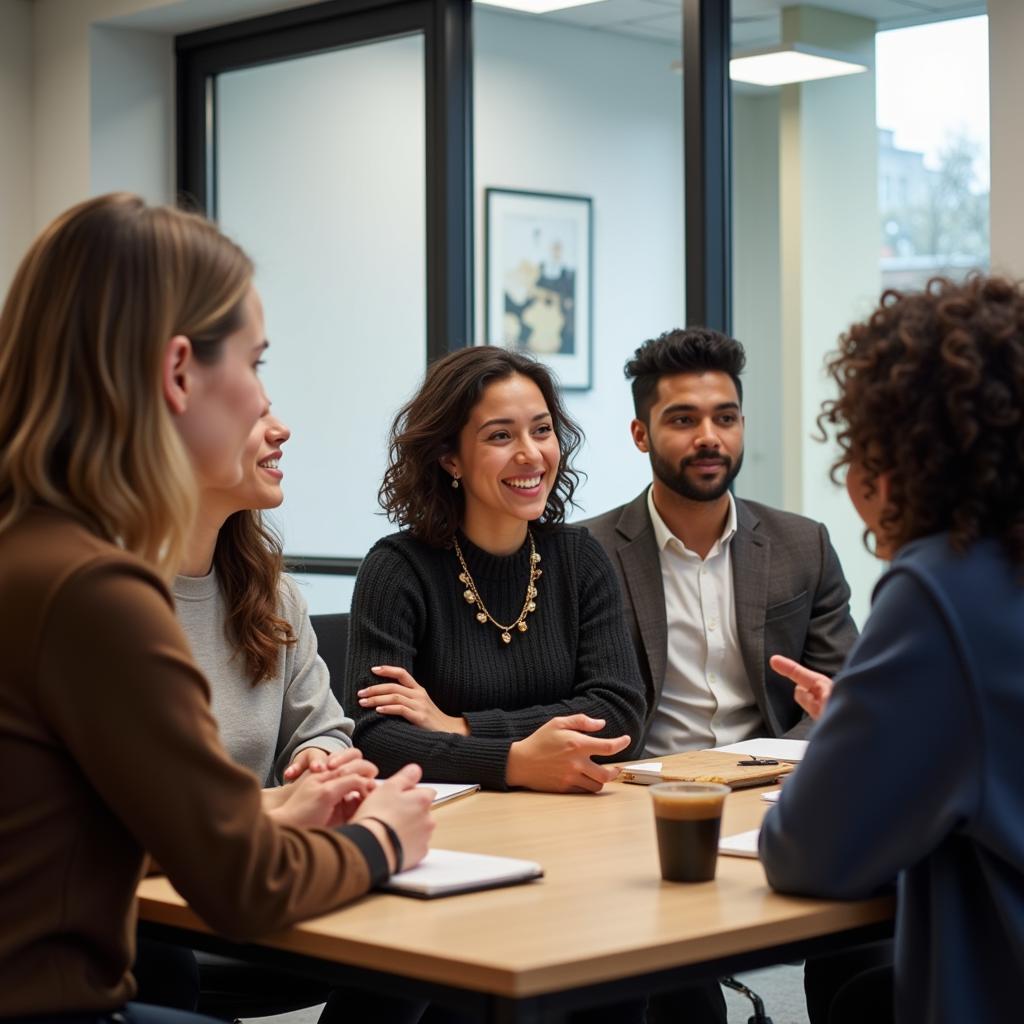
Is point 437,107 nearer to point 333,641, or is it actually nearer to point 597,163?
point 597,163

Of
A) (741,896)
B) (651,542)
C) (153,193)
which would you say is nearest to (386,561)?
(651,542)

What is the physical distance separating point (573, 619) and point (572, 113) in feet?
8.03

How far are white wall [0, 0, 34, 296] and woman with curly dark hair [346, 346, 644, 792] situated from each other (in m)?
2.97

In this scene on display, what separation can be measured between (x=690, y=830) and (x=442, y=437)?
4.36 feet

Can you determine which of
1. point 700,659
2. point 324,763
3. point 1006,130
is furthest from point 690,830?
point 1006,130

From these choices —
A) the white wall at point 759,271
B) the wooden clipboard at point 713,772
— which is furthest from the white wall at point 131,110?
the wooden clipboard at point 713,772

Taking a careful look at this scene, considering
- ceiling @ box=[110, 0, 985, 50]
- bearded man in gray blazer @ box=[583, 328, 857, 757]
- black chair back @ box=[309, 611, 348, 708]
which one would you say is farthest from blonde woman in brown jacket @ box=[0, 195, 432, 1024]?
ceiling @ box=[110, 0, 985, 50]

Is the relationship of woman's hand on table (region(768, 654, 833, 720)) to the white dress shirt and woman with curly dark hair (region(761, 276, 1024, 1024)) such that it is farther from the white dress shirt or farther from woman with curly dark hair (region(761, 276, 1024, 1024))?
the white dress shirt

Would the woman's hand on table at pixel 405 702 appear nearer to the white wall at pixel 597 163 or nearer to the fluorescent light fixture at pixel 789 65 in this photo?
the white wall at pixel 597 163

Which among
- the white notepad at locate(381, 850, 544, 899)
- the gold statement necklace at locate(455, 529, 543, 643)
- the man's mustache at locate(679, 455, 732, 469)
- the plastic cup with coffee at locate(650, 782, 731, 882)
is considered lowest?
the white notepad at locate(381, 850, 544, 899)

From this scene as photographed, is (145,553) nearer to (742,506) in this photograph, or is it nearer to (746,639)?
(746,639)

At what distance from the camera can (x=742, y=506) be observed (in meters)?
3.29

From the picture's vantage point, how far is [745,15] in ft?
13.5

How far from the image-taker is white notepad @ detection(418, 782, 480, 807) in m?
2.20
